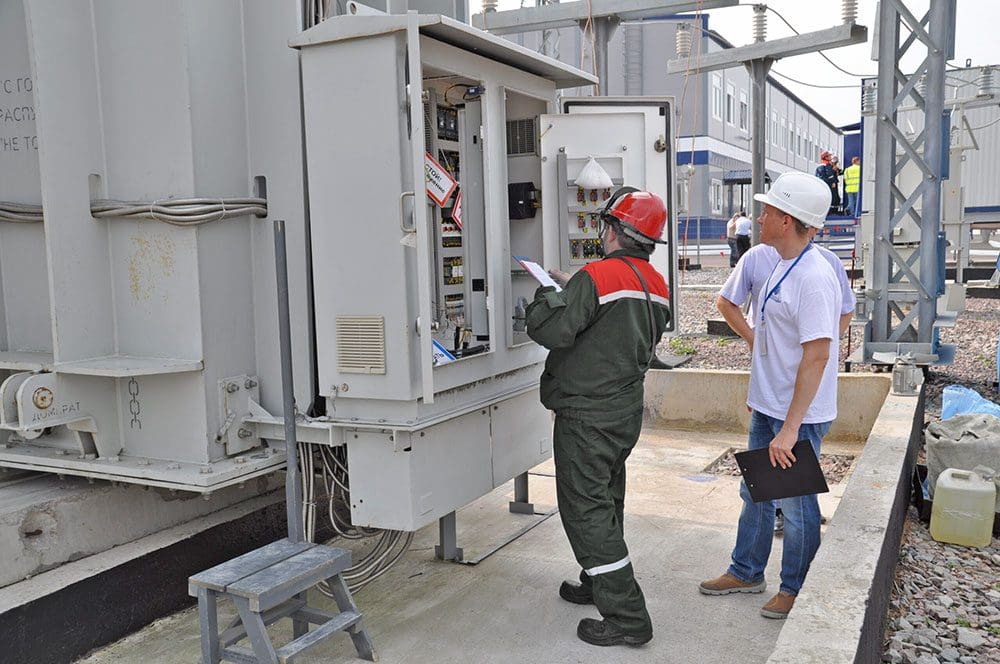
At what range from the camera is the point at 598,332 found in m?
3.53

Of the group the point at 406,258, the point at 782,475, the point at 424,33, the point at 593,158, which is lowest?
the point at 782,475

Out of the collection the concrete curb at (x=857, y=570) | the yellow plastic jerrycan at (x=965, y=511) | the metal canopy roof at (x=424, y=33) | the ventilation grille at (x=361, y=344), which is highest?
the metal canopy roof at (x=424, y=33)

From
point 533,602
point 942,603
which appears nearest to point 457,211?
point 533,602

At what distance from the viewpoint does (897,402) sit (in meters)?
6.15

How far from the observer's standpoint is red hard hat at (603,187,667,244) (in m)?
3.61

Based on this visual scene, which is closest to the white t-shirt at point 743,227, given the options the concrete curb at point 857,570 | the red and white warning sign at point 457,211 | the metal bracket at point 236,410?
the concrete curb at point 857,570

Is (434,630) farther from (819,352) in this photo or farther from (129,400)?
(819,352)

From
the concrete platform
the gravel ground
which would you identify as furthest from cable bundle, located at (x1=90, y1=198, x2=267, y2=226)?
the gravel ground

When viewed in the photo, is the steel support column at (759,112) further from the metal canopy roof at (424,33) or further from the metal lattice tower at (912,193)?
the metal canopy roof at (424,33)

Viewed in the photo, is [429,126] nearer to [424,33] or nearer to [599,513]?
[424,33]

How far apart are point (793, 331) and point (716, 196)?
30.3 m

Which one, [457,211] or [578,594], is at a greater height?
[457,211]

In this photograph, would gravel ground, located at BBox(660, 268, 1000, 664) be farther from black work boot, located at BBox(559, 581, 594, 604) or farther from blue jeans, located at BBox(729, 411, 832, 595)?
black work boot, located at BBox(559, 581, 594, 604)

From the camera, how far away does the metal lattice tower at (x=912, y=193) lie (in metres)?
7.74
